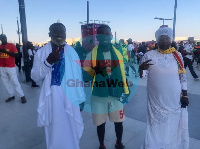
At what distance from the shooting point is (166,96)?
230 centimetres

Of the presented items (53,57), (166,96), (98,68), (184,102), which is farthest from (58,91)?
(184,102)

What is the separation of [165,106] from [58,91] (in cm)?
140

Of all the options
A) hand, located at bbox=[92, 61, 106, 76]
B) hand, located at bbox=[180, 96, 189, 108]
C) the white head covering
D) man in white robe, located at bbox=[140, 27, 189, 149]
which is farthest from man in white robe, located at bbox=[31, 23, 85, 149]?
hand, located at bbox=[180, 96, 189, 108]

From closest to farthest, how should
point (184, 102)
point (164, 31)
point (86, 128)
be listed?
point (164, 31) < point (184, 102) < point (86, 128)

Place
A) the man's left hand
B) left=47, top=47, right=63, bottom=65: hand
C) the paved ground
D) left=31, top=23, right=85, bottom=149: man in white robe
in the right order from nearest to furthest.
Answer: left=47, top=47, right=63, bottom=65: hand < left=31, top=23, right=85, bottom=149: man in white robe < the man's left hand < the paved ground

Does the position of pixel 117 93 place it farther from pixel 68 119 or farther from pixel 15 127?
pixel 15 127

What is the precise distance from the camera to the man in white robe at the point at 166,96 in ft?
7.48

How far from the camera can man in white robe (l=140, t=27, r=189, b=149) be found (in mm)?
2281

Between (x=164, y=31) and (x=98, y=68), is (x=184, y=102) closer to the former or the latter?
(x=164, y=31)

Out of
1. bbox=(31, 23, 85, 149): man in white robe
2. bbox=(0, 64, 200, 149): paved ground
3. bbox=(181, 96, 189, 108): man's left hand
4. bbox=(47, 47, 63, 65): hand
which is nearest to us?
bbox=(47, 47, 63, 65): hand

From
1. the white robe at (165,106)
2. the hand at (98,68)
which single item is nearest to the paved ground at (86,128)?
the white robe at (165,106)

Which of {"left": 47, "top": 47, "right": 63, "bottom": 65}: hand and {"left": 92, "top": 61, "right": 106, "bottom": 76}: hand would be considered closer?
{"left": 47, "top": 47, "right": 63, "bottom": 65}: hand

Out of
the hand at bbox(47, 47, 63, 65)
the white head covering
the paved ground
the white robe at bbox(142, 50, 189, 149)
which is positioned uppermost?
the white head covering

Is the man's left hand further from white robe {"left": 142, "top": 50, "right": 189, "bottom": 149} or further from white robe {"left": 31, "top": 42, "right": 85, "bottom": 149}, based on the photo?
white robe {"left": 31, "top": 42, "right": 85, "bottom": 149}
